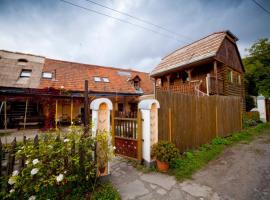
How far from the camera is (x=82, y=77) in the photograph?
15.6 meters

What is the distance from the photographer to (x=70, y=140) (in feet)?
9.14

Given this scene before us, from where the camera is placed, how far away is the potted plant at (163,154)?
155 inches

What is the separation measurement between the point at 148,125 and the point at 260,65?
69.7 ft

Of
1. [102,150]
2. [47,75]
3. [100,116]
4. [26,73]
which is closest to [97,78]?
[47,75]

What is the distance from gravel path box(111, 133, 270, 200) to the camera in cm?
289

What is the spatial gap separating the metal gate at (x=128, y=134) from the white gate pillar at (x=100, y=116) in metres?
1.23

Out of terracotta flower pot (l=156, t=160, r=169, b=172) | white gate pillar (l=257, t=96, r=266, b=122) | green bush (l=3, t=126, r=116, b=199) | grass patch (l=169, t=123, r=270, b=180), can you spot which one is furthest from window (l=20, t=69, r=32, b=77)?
white gate pillar (l=257, t=96, r=266, b=122)

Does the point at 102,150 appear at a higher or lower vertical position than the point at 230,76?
lower

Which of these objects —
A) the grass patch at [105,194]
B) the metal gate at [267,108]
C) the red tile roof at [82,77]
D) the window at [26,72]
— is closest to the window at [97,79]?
the red tile roof at [82,77]

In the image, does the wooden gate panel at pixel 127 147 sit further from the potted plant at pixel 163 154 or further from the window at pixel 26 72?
the window at pixel 26 72

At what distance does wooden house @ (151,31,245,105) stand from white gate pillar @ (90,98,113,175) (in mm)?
7876

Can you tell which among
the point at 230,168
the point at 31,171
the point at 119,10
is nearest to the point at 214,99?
the point at 230,168

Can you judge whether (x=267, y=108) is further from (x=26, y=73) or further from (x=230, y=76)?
(x=26, y=73)

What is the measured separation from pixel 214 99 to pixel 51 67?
15.4m
